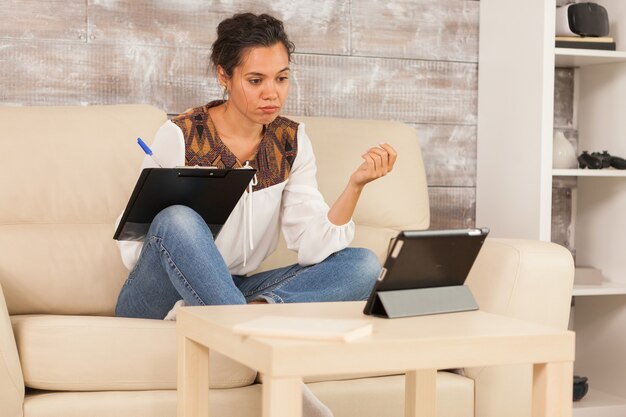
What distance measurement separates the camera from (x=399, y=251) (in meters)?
1.48

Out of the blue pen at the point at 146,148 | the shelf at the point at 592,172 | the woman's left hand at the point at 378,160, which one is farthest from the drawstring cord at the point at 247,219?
the shelf at the point at 592,172

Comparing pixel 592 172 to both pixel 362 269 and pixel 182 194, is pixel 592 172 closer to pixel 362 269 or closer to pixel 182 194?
pixel 362 269

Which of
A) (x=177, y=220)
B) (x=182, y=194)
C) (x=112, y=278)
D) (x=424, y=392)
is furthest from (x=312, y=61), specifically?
(x=424, y=392)

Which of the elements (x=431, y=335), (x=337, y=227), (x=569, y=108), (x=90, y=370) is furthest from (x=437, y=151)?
(x=431, y=335)

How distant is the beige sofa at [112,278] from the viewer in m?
1.94

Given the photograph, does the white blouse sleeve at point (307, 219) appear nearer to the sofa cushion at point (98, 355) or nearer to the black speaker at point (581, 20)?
the sofa cushion at point (98, 355)

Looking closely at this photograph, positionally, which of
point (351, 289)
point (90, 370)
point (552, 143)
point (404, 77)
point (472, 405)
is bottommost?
point (472, 405)

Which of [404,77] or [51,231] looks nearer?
[51,231]

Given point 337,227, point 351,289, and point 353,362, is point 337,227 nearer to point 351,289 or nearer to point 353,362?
point 351,289

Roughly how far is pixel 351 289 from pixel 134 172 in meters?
0.76

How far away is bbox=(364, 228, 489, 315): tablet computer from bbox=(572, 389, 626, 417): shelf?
1495mm

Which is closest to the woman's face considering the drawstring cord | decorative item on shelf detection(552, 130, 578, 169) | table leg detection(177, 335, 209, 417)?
the drawstring cord

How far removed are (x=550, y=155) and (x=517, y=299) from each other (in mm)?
904

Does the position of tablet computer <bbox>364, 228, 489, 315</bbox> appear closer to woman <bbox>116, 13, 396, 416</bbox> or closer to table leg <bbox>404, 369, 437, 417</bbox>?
table leg <bbox>404, 369, 437, 417</bbox>
